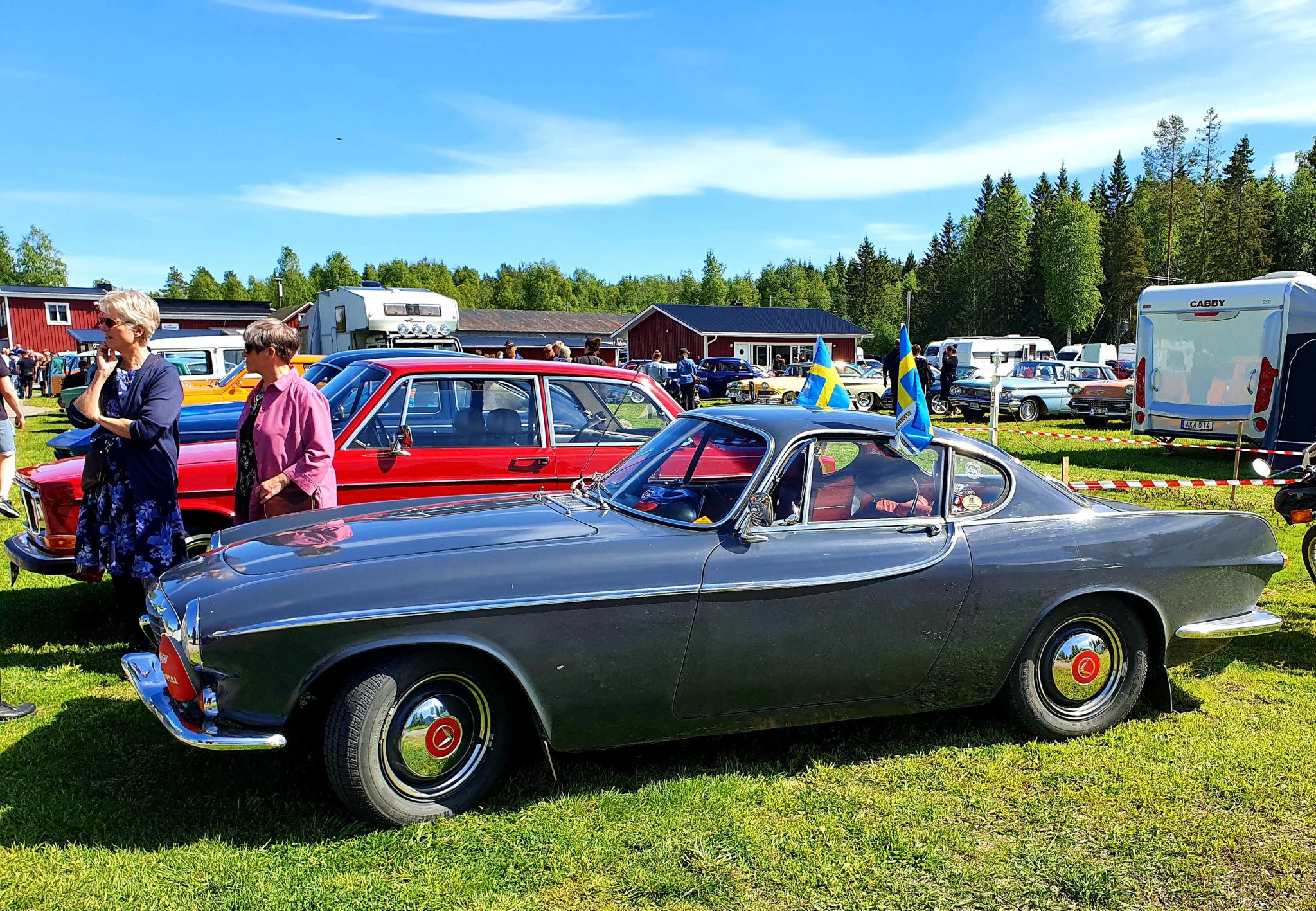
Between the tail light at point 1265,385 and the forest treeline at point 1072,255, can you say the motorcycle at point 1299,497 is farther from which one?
the forest treeline at point 1072,255

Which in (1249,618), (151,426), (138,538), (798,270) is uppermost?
(798,270)

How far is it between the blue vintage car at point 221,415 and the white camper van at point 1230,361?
12.1m

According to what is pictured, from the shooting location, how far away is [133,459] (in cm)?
464

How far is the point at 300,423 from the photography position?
4.54 meters

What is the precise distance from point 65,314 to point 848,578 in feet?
197

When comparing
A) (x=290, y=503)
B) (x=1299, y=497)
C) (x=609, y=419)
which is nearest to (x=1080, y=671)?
(x=1299, y=497)

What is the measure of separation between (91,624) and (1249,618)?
650cm

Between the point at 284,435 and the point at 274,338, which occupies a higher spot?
the point at 274,338

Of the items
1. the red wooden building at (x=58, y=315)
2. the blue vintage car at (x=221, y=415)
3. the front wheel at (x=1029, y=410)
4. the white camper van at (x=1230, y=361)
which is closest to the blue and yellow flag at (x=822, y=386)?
the blue vintage car at (x=221, y=415)

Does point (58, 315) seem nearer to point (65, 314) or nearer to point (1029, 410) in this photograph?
point (65, 314)

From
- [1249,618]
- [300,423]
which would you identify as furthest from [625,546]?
[1249,618]

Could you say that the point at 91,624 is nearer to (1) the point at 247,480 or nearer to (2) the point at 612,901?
(1) the point at 247,480

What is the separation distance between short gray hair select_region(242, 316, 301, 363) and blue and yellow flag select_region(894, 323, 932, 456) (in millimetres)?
2920

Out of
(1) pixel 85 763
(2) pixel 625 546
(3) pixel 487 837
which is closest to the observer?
(3) pixel 487 837
